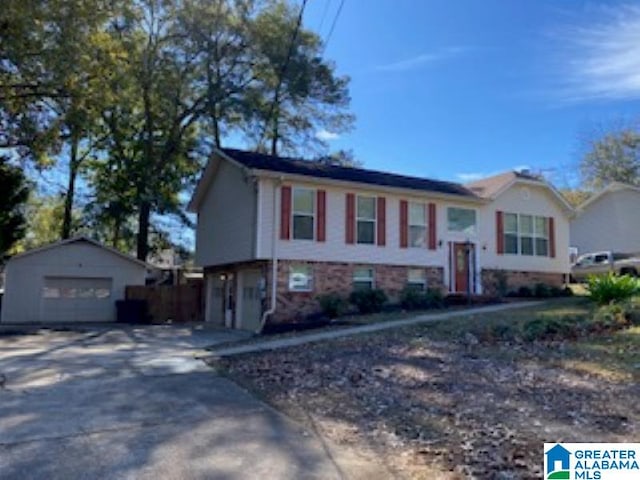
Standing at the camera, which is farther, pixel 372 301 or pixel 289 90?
pixel 289 90

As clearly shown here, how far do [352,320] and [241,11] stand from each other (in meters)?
18.8

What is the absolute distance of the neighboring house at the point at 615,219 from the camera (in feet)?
111

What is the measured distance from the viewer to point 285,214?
1794cm

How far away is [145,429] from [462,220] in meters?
16.8

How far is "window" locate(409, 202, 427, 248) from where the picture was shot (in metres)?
20.1

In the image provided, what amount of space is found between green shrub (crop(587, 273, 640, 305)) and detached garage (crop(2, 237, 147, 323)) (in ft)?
60.9

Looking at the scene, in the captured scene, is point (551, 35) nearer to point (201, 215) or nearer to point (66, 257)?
point (201, 215)

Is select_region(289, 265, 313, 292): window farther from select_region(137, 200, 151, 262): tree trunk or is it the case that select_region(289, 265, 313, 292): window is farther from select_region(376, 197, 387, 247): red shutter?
select_region(137, 200, 151, 262): tree trunk

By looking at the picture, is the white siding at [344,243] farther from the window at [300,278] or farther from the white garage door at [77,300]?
the white garage door at [77,300]

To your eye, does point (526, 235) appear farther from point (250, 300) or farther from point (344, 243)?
point (250, 300)

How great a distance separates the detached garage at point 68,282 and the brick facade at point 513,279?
14874 mm

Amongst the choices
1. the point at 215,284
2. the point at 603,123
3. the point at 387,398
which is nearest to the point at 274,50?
the point at 215,284

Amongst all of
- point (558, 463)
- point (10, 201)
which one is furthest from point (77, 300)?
point (558, 463)

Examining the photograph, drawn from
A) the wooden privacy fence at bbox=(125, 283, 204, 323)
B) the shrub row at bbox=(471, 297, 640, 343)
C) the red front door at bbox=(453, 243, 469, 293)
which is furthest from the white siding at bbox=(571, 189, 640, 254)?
the shrub row at bbox=(471, 297, 640, 343)
